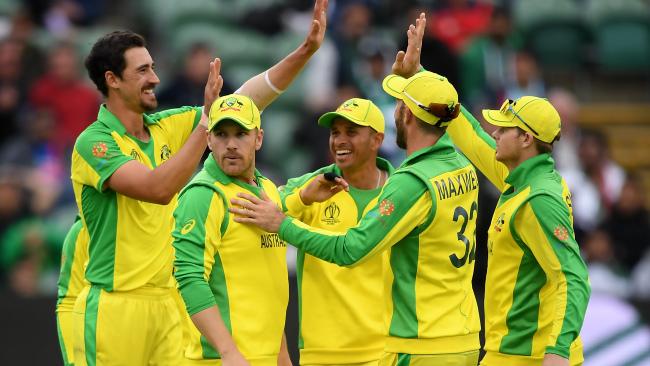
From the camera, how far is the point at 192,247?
6.65 m

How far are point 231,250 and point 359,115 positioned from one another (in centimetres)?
137

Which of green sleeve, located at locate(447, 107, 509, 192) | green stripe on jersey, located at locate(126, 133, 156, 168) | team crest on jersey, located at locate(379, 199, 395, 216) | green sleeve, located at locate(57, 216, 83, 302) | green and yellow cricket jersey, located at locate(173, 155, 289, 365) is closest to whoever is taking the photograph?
green and yellow cricket jersey, located at locate(173, 155, 289, 365)

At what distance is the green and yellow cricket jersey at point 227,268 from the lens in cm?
665

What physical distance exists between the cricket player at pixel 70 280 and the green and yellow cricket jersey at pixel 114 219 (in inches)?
20.7

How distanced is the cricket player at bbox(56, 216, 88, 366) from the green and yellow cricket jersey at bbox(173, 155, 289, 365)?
126 cm

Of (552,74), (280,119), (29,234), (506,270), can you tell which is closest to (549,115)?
(506,270)

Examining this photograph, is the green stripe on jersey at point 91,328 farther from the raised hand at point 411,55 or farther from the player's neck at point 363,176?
the raised hand at point 411,55

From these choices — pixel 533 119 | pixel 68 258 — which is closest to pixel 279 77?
pixel 533 119

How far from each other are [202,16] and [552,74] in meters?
4.37

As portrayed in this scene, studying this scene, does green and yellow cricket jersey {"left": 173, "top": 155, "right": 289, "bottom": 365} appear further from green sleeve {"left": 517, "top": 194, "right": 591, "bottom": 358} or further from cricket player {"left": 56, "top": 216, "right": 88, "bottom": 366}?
green sleeve {"left": 517, "top": 194, "right": 591, "bottom": 358}

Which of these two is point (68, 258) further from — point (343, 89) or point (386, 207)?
point (343, 89)

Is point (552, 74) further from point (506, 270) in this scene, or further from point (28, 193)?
point (506, 270)

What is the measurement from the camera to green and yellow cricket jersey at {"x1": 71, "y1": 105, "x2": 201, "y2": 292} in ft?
23.9

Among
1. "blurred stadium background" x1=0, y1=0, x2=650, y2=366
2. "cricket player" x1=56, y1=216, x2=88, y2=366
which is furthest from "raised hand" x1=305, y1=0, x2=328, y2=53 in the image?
"blurred stadium background" x1=0, y1=0, x2=650, y2=366
